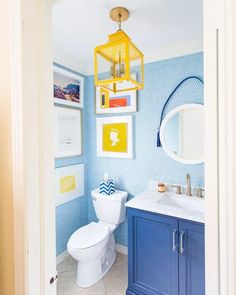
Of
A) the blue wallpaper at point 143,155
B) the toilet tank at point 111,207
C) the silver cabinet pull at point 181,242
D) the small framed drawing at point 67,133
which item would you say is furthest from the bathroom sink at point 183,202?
the small framed drawing at point 67,133

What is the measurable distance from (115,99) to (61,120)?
70 cm

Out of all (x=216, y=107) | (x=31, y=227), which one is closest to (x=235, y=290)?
(x=216, y=107)

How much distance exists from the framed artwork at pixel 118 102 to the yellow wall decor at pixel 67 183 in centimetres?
91

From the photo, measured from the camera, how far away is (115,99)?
2457 mm

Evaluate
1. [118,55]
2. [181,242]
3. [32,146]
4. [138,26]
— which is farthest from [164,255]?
[138,26]

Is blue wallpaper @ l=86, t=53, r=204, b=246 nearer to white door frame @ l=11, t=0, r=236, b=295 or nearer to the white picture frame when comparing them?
the white picture frame

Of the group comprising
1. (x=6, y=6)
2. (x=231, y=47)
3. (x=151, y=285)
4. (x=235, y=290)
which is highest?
(x=6, y=6)

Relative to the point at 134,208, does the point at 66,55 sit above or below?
above

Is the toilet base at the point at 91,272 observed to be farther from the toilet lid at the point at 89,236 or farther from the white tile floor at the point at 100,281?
the toilet lid at the point at 89,236

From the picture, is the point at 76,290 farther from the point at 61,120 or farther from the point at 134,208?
the point at 61,120

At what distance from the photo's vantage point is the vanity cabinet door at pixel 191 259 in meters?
1.48

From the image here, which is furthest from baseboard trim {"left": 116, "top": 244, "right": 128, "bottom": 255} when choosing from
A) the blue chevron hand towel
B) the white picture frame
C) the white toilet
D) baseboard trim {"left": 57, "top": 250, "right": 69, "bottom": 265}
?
the white picture frame

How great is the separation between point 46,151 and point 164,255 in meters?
1.38

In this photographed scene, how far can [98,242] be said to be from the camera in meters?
1.88
